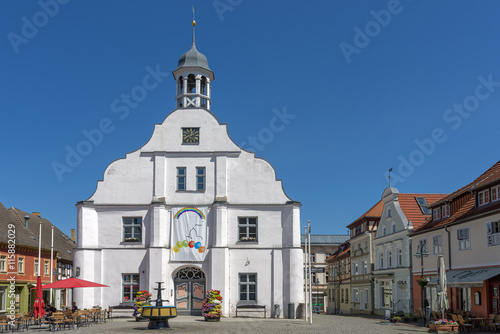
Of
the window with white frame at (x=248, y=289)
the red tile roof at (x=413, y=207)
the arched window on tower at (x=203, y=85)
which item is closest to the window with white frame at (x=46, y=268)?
the arched window on tower at (x=203, y=85)

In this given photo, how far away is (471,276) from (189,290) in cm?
1709

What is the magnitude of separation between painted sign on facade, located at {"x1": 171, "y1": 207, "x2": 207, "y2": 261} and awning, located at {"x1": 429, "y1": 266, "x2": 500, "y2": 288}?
1506cm

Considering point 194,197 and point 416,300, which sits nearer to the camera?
point 194,197

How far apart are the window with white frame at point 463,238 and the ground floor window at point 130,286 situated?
1985 cm

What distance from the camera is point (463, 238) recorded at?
32.5 metres

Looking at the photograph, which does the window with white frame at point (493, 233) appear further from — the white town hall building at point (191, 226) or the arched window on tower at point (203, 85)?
the arched window on tower at point (203, 85)

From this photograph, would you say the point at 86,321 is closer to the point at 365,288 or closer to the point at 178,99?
the point at 178,99

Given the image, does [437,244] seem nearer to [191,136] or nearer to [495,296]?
[495,296]

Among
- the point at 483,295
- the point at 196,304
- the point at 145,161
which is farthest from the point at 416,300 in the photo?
the point at 145,161

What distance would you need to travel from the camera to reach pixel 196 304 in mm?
36312

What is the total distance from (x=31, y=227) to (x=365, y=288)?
3221 cm

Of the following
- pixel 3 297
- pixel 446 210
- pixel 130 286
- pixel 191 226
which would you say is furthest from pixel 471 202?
pixel 3 297

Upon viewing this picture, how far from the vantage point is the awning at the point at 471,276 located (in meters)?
27.8

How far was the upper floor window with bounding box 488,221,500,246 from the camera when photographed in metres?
28.5
